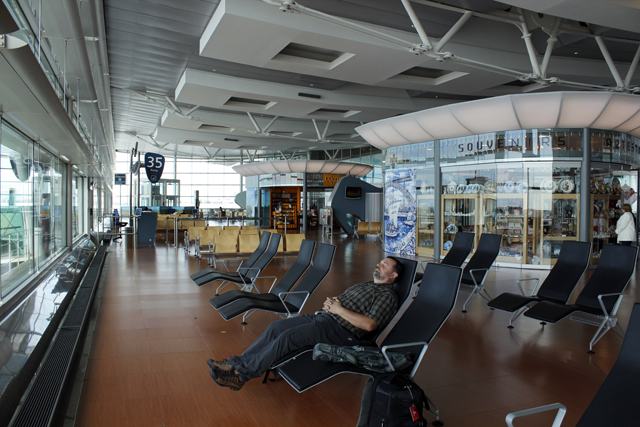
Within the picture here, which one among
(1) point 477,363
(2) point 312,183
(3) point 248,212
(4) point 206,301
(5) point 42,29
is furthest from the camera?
(3) point 248,212

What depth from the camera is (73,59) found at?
7219 mm

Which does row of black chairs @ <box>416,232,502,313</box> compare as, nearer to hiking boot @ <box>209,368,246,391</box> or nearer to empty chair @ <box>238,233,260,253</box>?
hiking boot @ <box>209,368,246,391</box>

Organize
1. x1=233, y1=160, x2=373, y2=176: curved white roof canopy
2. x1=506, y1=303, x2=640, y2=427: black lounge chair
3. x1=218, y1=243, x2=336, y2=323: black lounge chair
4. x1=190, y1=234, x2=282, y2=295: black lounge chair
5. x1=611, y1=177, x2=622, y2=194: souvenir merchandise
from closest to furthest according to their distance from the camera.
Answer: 1. x1=506, y1=303, x2=640, y2=427: black lounge chair
2. x1=218, y1=243, x2=336, y2=323: black lounge chair
3. x1=190, y1=234, x2=282, y2=295: black lounge chair
4. x1=611, y1=177, x2=622, y2=194: souvenir merchandise
5. x1=233, y1=160, x2=373, y2=176: curved white roof canopy

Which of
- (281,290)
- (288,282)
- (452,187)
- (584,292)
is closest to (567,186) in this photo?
(452,187)

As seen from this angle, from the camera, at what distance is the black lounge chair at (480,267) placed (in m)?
6.35

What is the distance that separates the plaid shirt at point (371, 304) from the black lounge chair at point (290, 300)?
1.02 meters

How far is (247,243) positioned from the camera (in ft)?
→ 33.3

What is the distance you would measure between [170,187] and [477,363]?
34737 millimetres

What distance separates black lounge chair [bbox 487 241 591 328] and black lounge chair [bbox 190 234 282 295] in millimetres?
3246

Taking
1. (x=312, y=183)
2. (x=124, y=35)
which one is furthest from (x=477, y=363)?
(x=312, y=183)

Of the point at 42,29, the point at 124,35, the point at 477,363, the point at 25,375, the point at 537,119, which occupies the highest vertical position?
the point at 124,35

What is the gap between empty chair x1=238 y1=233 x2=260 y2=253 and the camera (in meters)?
10.1

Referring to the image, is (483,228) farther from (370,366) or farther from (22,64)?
(22,64)

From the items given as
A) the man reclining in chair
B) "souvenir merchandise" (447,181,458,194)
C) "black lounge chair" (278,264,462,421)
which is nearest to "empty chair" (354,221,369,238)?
"souvenir merchandise" (447,181,458,194)
